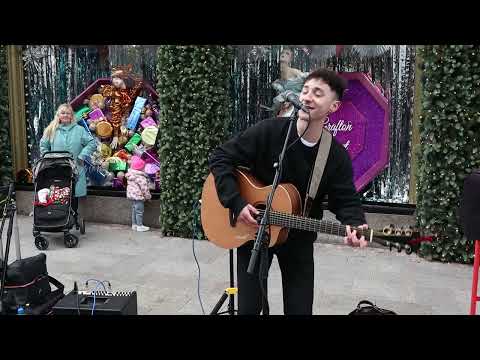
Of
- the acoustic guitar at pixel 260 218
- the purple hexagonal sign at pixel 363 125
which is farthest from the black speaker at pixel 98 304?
the purple hexagonal sign at pixel 363 125

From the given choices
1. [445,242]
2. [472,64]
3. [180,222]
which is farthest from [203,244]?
[472,64]

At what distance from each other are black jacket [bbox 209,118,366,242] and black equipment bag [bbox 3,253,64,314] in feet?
6.77

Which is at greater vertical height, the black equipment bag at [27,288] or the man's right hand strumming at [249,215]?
the man's right hand strumming at [249,215]

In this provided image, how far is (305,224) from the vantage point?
10.6ft

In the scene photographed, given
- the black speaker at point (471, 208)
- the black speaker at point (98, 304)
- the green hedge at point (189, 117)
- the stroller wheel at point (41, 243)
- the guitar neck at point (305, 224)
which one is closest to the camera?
the guitar neck at point (305, 224)

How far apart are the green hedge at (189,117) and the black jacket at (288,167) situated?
3.82m

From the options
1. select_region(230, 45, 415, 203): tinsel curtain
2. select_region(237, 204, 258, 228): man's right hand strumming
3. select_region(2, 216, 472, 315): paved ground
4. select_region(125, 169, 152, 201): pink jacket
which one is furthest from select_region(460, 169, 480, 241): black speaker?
select_region(125, 169, 152, 201): pink jacket

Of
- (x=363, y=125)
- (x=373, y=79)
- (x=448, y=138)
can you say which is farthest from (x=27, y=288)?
(x=373, y=79)

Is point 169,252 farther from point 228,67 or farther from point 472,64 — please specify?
point 472,64

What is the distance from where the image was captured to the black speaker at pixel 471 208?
14.0 feet

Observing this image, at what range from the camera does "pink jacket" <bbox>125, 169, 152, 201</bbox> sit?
790cm

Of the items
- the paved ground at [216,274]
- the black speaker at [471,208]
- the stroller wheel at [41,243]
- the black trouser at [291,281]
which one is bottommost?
the paved ground at [216,274]

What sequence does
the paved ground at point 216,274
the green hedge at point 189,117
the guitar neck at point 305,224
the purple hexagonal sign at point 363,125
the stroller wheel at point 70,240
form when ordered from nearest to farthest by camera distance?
the guitar neck at point 305,224
the paved ground at point 216,274
the stroller wheel at point 70,240
the green hedge at point 189,117
the purple hexagonal sign at point 363,125

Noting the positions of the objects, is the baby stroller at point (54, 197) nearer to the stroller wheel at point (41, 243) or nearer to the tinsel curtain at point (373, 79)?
the stroller wheel at point (41, 243)
